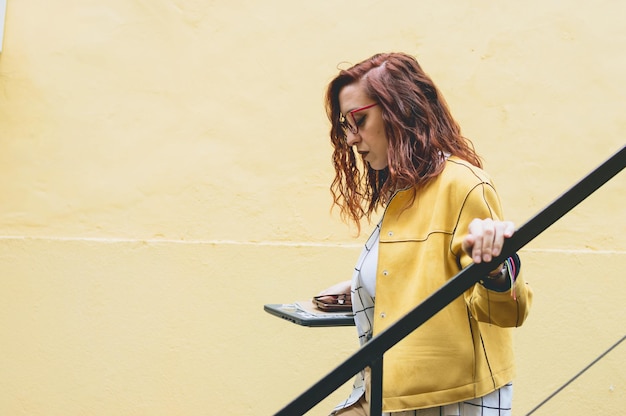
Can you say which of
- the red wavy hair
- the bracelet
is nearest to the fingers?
the bracelet

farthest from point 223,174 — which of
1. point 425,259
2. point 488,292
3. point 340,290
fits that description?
point 488,292

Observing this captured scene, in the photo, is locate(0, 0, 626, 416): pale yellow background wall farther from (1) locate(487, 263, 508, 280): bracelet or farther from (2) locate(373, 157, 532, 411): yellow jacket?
(1) locate(487, 263, 508, 280): bracelet

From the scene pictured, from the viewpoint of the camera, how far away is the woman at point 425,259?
186cm

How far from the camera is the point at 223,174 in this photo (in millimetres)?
3887

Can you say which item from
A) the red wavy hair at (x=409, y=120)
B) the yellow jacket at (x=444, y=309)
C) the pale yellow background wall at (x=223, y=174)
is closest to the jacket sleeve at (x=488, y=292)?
the yellow jacket at (x=444, y=309)

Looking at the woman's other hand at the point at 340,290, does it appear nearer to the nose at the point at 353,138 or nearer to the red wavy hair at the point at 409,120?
the red wavy hair at the point at 409,120

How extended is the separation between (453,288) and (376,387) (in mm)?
280

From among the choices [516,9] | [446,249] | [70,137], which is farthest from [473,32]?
[446,249]

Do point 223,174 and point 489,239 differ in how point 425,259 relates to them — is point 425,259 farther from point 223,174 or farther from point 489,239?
point 223,174

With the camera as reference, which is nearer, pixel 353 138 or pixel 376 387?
pixel 376 387

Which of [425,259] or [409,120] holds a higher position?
[409,120]

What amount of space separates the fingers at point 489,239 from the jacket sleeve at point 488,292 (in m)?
0.23

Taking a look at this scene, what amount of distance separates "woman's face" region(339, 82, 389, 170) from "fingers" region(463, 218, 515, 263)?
65cm

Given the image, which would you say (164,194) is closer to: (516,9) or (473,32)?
(473,32)
